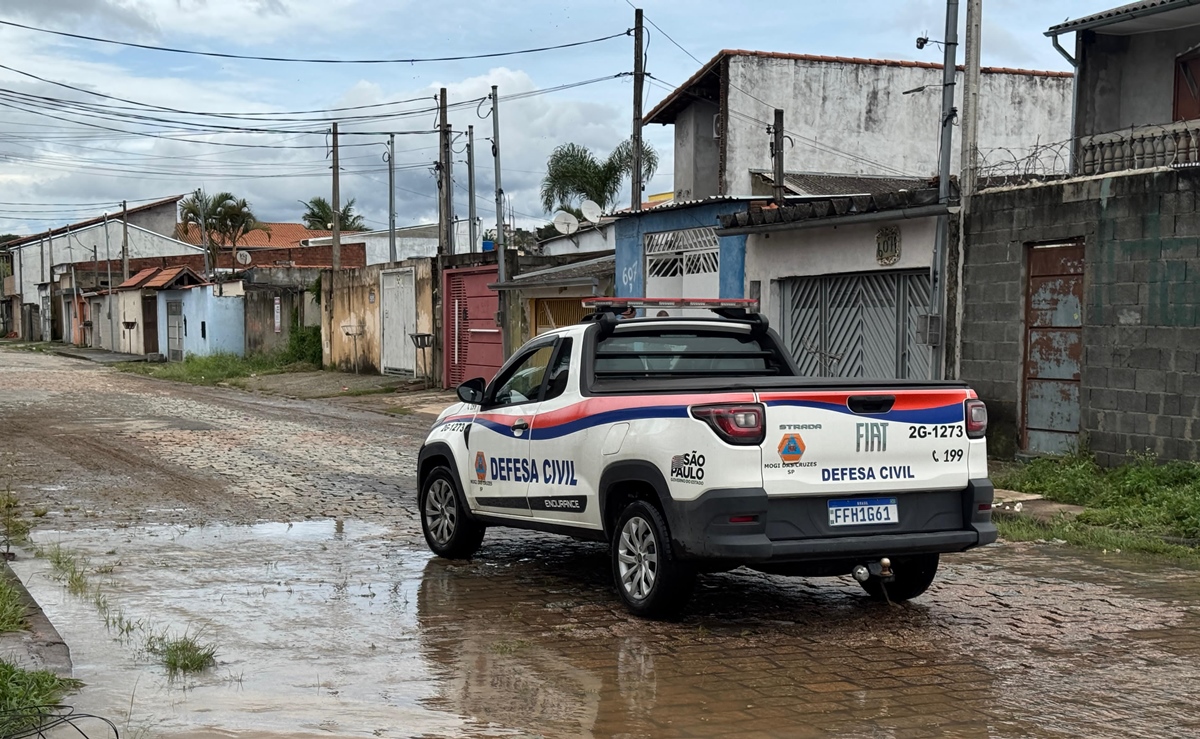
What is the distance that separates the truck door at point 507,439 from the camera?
342 inches

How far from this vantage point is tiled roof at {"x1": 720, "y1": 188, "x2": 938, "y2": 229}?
1630 cm

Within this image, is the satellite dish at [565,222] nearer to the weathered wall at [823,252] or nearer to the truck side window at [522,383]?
the weathered wall at [823,252]

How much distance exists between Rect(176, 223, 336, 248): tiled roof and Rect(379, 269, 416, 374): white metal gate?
50.2m

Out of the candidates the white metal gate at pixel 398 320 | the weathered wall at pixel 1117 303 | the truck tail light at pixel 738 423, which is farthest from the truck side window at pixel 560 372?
the white metal gate at pixel 398 320

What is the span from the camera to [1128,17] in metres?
19.8

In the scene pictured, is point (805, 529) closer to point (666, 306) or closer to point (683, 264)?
point (666, 306)

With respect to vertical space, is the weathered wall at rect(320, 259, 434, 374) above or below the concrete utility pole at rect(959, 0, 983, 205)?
below

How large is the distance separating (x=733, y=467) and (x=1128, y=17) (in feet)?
52.0

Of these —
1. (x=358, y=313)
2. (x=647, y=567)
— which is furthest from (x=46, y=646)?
(x=358, y=313)

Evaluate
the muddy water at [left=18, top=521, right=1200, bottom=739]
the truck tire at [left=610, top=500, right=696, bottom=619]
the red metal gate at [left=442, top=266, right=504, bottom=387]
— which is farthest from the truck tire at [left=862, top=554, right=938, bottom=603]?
the red metal gate at [left=442, top=266, right=504, bottom=387]

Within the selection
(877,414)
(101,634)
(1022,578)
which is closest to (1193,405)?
(1022,578)

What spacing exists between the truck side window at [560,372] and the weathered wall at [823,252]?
8.84 metres

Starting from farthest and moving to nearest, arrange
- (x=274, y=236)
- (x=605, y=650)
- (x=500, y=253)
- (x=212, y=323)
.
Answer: (x=274, y=236) → (x=212, y=323) → (x=500, y=253) → (x=605, y=650)

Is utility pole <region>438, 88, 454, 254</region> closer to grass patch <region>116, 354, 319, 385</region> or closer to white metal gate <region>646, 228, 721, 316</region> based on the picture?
grass patch <region>116, 354, 319, 385</region>
